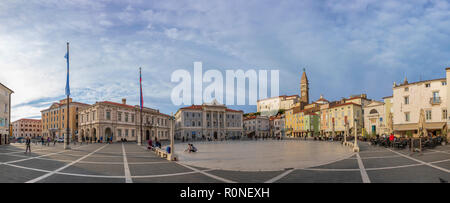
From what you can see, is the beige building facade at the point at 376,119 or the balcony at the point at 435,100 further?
the beige building facade at the point at 376,119

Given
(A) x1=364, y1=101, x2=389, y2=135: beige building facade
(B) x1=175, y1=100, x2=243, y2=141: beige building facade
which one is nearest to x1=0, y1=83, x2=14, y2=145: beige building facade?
(B) x1=175, y1=100, x2=243, y2=141: beige building facade

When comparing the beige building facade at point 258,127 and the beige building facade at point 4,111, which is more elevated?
the beige building facade at point 4,111

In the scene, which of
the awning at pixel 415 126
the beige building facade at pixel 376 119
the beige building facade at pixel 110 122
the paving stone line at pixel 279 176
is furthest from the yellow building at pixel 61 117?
the beige building facade at pixel 376 119

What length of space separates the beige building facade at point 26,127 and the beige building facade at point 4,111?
11842 centimetres

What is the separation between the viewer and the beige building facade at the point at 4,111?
121 ft

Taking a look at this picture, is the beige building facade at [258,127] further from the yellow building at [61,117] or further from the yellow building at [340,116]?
the yellow building at [61,117]

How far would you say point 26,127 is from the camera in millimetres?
138875

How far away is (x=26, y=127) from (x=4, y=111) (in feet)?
430

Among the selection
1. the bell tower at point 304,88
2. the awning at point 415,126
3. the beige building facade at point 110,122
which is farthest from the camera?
the bell tower at point 304,88

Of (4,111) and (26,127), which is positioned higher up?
(4,111)

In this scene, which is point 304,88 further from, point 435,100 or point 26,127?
point 26,127

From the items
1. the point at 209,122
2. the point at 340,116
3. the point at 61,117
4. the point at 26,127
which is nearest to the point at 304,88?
the point at 340,116
